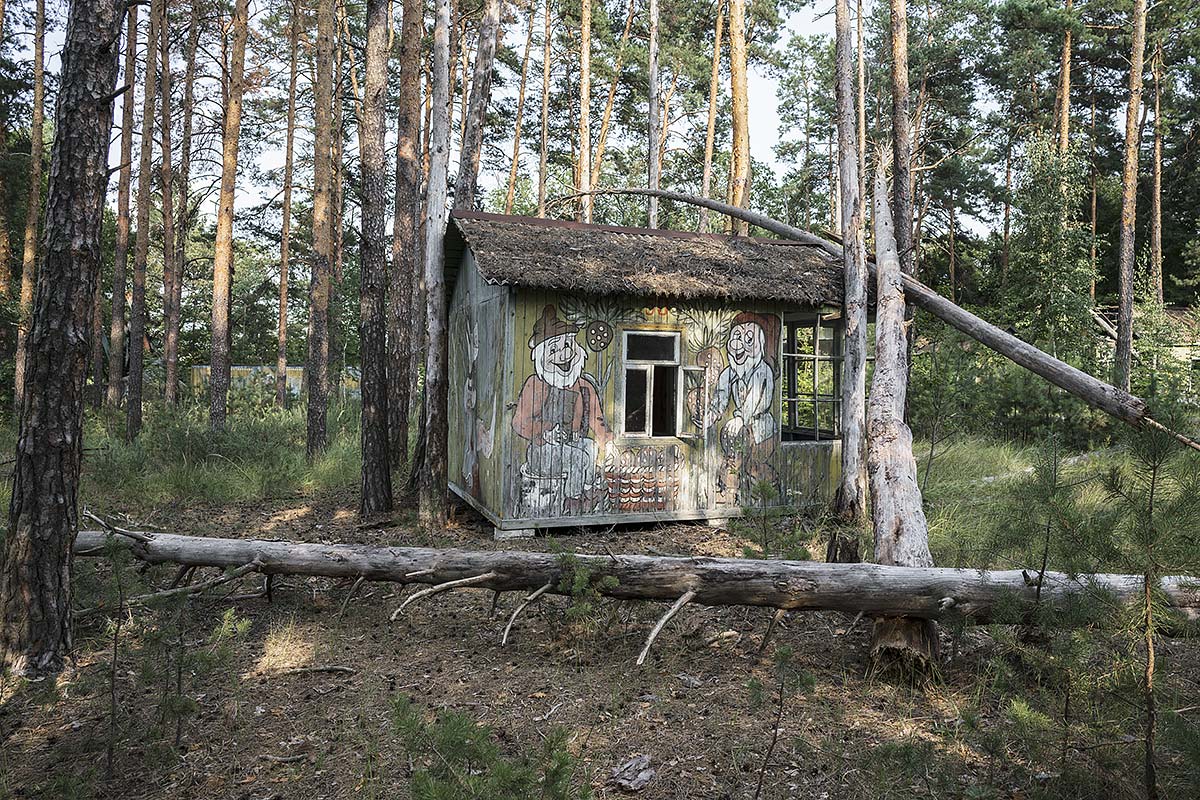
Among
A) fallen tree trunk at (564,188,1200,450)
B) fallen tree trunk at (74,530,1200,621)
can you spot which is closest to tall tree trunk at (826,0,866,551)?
fallen tree trunk at (564,188,1200,450)

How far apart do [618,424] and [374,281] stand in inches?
147

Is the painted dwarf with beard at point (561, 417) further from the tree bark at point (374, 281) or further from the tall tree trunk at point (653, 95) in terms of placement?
the tall tree trunk at point (653, 95)

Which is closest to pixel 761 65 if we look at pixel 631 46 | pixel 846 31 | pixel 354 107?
pixel 631 46

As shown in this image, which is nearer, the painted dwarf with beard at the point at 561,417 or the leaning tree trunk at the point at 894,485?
the leaning tree trunk at the point at 894,485

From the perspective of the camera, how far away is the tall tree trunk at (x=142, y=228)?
14.2m

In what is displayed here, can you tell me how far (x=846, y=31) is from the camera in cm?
891

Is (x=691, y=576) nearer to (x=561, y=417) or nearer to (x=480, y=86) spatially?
(x=561, y=417)

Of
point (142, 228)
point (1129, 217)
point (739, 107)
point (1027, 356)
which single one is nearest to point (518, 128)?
point (739, 107)

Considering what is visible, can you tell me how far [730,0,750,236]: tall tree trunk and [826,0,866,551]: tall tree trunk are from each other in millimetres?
7617

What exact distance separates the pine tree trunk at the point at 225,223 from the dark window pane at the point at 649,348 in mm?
7544

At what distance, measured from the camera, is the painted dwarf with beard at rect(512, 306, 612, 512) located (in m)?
8.81

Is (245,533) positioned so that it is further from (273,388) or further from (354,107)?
(354,107)

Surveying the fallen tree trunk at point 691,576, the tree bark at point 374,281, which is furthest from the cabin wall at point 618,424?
the fallen tree trunk at point 691,576

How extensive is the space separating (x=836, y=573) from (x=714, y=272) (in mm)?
5367
